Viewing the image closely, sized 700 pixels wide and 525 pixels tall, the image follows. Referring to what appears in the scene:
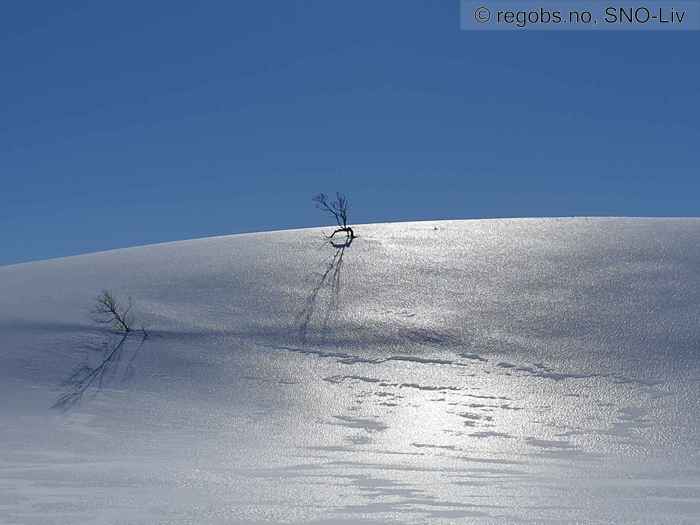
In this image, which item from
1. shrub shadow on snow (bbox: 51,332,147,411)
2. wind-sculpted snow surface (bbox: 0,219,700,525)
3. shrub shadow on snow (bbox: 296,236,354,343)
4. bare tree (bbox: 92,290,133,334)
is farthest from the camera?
shrub shadow on snow (bbox: 296,236,354,343)

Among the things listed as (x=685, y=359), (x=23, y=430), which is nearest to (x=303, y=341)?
(x=23, y=430)

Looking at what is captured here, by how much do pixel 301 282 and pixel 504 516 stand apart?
297 inches

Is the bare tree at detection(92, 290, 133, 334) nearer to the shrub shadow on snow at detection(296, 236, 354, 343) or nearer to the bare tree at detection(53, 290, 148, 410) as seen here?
the bare tree at detection(53, 290, 148, 410)

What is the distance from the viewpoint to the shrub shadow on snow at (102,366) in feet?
27.4

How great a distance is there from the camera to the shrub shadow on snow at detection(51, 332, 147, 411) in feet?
27.4

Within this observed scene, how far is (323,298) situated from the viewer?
11305 mm

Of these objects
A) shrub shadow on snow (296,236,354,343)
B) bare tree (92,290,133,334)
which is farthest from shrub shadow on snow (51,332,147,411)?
shrub shadow on snow (296,236,354,343)

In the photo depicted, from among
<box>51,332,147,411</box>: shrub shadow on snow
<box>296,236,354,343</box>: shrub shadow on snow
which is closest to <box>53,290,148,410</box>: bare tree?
<box>51,332,147,411</box>: shrub shadow on snow

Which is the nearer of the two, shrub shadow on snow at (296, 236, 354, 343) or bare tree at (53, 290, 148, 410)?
bare tree at (53, 290, 148, 410)

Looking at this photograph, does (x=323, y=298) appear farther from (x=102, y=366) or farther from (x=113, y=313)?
(x=102, y=366)

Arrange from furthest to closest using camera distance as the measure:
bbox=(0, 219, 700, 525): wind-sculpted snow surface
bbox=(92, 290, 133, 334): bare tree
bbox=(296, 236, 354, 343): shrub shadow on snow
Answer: bbox=(296, 236, 354, 343): shrub shadow on snow
bbox=(92, 290, 133, 334): bare tree
bbox=(0, 219, 700, 525): wind-sculpted snow surface

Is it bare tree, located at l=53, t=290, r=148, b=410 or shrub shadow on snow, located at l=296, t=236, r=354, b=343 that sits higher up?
shrub shadow on snow, located at l=296, t=236, r=354, b=343

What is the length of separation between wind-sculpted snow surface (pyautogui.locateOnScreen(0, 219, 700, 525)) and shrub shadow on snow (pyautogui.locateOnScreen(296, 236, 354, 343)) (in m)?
0.04

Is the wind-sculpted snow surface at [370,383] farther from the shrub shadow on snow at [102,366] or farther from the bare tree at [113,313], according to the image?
the bare tree at [113,313]
